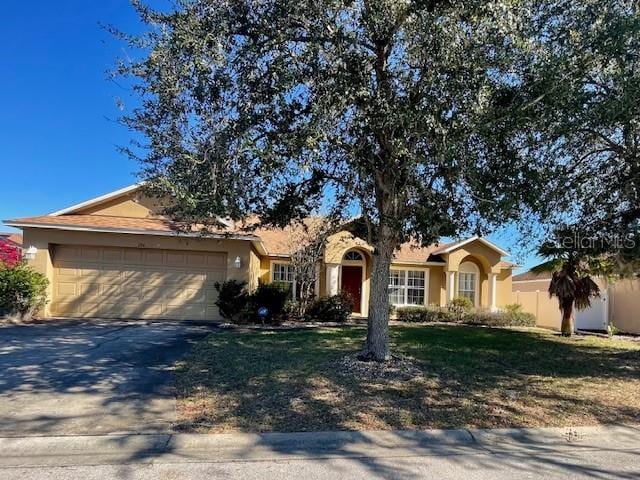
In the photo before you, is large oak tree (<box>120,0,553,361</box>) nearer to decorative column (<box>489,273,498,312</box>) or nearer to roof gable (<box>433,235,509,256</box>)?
roof gable (<box>433,235,509,256</box>)

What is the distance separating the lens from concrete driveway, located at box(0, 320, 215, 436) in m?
6.09

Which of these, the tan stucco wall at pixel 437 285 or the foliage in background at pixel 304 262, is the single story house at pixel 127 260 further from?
the tan stucco wall at pixel 437 285

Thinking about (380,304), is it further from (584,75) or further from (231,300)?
(231,300)

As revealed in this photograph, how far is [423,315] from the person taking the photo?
20906 millimetres

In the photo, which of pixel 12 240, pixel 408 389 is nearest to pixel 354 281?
pixel 408 389

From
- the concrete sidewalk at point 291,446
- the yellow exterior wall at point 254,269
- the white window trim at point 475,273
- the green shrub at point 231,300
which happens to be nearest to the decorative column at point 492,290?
the white window trim at point 475,273

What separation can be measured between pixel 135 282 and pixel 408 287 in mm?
12021

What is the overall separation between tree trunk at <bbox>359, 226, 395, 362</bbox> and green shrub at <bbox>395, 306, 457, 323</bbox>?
11.9m

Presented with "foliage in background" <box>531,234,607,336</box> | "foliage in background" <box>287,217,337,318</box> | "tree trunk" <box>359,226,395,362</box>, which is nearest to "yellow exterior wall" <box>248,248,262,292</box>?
"foliage in background" <box>287,217,337,318</box>

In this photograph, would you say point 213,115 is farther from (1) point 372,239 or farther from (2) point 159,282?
(2) point 159,282

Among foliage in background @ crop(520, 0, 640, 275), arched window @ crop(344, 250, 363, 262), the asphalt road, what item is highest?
foliage in background @ crop(520, 0, 640, 275)

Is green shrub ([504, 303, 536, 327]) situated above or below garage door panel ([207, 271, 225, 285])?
below

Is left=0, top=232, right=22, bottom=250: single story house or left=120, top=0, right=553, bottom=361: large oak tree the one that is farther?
left=0, top=232, right=22, bottom=250: single story house

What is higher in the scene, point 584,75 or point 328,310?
point 584,75
